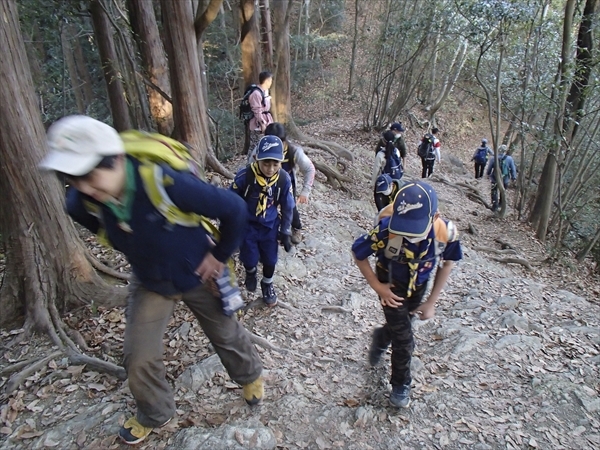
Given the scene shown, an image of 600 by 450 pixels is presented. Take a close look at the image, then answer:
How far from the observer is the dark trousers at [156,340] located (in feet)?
8.20

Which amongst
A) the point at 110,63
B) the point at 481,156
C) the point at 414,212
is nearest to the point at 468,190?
the point at 481,156

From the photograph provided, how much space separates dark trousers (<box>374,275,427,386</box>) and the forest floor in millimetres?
Result: 387

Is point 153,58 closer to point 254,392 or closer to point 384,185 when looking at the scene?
point 384,185

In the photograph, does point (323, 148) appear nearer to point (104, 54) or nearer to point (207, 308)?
point (104, 54)

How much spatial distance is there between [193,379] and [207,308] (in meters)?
1.18

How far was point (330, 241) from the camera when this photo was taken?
24.8 ft

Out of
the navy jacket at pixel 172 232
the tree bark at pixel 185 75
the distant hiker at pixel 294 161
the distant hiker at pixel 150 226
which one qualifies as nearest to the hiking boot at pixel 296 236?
the distant hiker at pixel 294 161

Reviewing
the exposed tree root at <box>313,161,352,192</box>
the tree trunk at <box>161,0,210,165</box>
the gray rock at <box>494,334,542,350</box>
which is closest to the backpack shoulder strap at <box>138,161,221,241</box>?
the gray rock at <box>494,334,542,350</box>

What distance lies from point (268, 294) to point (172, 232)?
269 centimetres

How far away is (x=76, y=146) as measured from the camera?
1.90 m

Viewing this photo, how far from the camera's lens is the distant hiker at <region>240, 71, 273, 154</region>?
8141mm

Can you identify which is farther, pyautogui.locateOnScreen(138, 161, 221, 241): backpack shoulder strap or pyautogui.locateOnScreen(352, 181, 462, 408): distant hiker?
pyautogui.locateOnScreen(352, 181, 462, 408): distant hiker

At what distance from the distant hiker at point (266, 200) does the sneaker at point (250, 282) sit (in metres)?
0.28

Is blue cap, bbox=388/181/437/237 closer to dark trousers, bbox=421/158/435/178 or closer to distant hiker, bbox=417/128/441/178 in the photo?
distant hiker, bbox=417/128/441/178
